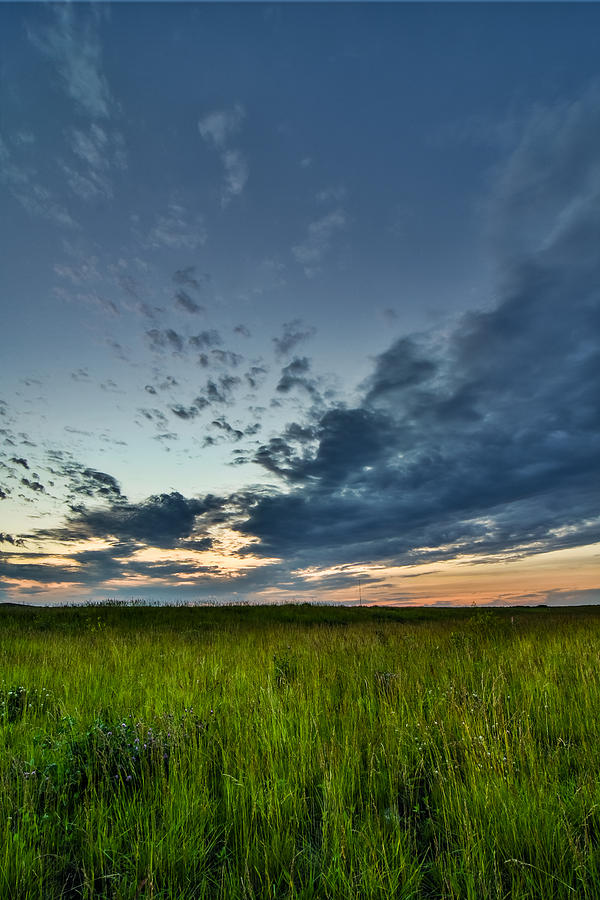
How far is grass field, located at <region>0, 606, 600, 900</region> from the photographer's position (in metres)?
2.59

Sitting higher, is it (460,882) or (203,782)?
(203,782)

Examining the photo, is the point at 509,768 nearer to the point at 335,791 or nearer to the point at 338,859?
the point at 335,791

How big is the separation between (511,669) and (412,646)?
3489 millimetres

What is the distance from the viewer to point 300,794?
3.45 meters

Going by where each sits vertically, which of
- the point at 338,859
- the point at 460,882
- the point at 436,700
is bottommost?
the point at 460,882

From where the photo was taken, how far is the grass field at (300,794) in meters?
2.59

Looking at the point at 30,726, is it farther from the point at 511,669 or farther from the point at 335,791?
the point at 511,669

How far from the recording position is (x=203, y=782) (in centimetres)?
365

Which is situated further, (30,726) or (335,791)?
(30,726)

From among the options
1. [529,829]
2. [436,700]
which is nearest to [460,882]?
[529,829]

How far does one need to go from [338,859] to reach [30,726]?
4047mm

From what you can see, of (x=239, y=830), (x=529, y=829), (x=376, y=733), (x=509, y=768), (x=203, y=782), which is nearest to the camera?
(x=529, y=829)

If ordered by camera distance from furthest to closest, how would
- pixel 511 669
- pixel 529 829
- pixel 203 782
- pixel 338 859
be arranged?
pixel 511 669
pixel 203 782
pixel 529 829
pixel 338 859

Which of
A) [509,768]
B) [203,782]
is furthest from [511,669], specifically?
[203,782]
